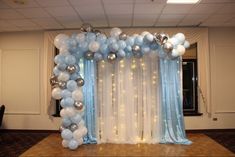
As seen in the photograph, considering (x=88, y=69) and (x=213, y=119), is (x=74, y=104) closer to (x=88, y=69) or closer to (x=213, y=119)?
(x=88, y=69)

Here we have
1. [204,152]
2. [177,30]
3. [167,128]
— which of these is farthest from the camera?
[177,30]

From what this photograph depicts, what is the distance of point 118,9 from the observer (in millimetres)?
5836

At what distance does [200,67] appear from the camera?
763cm

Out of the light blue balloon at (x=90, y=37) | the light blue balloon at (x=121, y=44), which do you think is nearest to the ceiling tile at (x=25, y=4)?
the light blue balloon at (x=90, y=37)

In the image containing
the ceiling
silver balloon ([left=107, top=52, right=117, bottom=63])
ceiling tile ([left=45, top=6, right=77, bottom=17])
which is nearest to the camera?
the ceiling

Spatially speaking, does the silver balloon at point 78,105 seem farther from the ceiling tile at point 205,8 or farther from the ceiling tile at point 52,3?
the ceiling tile at point 205,8

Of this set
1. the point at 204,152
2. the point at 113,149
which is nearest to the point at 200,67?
the point at 204,152

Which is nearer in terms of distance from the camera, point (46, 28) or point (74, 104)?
point (74, 104)

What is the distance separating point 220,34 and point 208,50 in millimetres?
626

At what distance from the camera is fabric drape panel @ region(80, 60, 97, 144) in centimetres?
652

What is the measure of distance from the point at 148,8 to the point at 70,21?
2.10m

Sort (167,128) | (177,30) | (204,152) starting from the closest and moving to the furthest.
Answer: (204,152) < (167,128) < (177,30)

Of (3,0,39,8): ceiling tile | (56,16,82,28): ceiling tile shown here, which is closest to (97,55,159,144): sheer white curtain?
(56,16,82,28): ceiling tile

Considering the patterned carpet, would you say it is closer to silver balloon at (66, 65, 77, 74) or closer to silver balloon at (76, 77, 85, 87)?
silver balloon at (76, 77, 85, 87)
